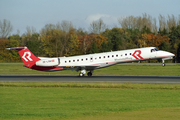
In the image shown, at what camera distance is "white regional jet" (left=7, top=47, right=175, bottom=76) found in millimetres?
36906

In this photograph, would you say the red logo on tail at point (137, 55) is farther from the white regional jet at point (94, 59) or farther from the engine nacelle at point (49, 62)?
the engine nacelle at point (49, 62)

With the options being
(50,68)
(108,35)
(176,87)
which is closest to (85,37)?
(108,35)

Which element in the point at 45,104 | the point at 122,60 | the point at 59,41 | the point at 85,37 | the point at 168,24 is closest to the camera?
the point at 45,104

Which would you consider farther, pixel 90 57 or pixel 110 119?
pixel 90 57

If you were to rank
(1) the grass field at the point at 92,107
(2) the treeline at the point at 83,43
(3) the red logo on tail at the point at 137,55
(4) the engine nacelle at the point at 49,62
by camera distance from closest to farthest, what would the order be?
(1) the grass field at the point at 92,107 → (3) the red logo on tail at the point at 137,55 → (4) the engine nacelle at the point at 49,62 → (2) the treeline at the point at 83,43

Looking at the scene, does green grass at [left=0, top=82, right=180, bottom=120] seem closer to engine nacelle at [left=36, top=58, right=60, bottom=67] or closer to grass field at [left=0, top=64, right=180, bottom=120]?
grass field at [left=0, top=64, right=180, bottom=120]

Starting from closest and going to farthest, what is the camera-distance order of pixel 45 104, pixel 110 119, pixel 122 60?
pixel 110 119 < pixel 45 104 < pixel 122 60

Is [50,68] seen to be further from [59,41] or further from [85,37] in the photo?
[85,37]

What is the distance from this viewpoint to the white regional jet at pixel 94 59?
3691cm

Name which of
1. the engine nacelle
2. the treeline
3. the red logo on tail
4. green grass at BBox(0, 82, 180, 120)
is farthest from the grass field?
the treeline

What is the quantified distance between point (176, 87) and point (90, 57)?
52.1 ft

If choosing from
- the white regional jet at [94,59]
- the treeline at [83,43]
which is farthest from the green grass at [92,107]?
the treeline at [83,43]

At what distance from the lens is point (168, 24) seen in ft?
379

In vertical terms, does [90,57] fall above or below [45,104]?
above
